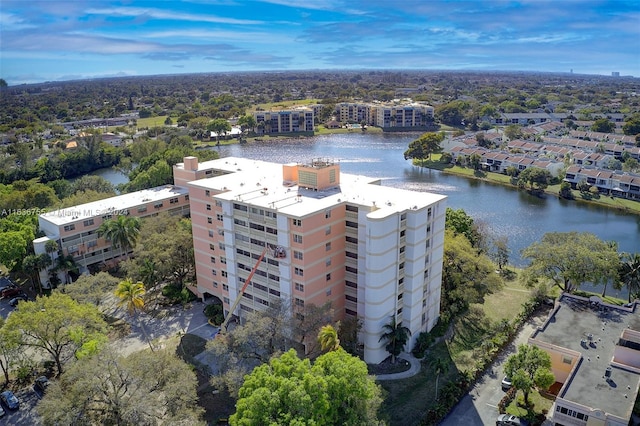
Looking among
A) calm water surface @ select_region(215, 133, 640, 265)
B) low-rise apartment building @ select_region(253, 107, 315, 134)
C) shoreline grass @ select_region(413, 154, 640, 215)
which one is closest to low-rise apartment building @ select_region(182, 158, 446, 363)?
calm water surface @ select_region(215, 133, 640, 265)

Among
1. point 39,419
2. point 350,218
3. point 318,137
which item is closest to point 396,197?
point 350,218

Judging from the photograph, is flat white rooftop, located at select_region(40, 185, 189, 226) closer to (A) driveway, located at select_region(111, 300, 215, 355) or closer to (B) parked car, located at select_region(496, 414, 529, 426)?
(A) driveway, located at select_region(111, 300, 215, 355)

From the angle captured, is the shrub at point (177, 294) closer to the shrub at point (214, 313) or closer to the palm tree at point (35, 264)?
the shrub at point (214, 313)

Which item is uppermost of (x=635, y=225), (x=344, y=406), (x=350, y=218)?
(x=350, y=218)

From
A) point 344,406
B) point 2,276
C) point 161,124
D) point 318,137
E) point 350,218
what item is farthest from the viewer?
point 161,124

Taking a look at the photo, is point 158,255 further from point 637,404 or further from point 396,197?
point 637,404

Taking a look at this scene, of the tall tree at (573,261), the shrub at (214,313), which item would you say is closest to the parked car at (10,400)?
the shrub at (214,313)
